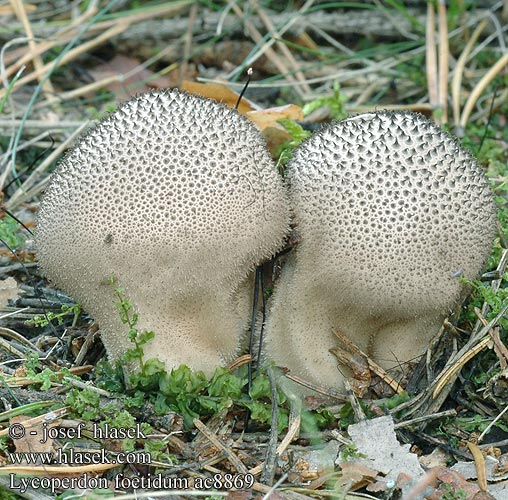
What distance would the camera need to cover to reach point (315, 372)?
259 cm

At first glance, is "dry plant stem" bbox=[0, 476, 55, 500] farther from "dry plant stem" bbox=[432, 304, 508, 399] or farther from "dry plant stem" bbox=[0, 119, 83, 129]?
"dry plant stem" bbox=[0, 119, 83, 129]

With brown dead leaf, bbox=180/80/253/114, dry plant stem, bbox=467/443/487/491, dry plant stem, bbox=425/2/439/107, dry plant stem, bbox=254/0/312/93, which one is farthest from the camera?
dry plant stem, bbox=254/0/312/93

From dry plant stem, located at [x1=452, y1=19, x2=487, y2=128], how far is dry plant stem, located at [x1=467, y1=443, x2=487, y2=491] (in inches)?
90.6

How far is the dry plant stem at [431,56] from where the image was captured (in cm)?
447

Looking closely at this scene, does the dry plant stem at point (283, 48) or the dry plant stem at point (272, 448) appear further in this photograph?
the dry plant stem at point (283, 48)

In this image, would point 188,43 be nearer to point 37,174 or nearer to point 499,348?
point 37,174

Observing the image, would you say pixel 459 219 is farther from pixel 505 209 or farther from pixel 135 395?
pixel 135 395

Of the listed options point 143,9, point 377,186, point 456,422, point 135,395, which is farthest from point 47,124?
point 456,422

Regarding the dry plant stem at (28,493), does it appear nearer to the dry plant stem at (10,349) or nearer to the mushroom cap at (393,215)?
the dry plant stem at (10,349)

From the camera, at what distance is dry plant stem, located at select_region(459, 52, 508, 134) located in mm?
4259

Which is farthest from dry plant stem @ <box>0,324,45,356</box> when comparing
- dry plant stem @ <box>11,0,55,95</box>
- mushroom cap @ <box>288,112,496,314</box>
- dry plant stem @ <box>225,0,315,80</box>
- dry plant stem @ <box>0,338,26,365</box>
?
dry plant stem @ <box>225,0,315,80</box>

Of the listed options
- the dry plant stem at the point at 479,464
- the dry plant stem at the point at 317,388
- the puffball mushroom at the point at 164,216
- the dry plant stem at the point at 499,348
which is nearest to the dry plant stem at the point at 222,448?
the puffball mushroom at the point at 164,216

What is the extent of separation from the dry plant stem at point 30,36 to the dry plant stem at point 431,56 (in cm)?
234

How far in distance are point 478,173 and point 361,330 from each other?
2.16ft
